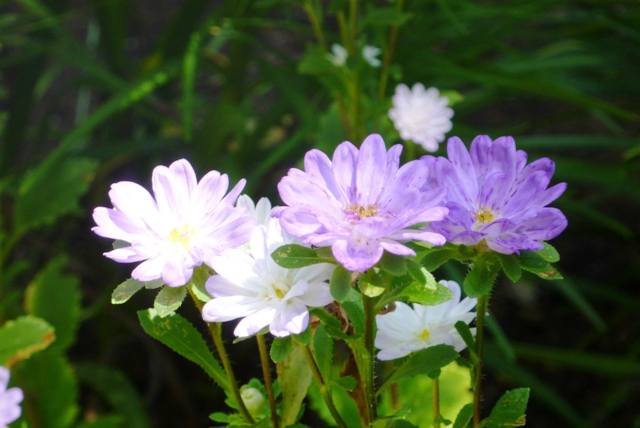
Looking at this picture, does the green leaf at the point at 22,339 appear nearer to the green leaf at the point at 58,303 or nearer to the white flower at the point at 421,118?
the green leaf at the point at 58,303

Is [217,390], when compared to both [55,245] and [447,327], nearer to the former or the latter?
[55,245]

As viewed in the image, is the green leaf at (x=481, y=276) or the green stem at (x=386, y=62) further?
the green stem at (x=386, y=62)

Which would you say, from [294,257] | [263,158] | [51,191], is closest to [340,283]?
[294,257]

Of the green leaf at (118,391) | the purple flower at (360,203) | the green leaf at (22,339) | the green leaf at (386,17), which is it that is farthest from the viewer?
the green leaf at (118,391)

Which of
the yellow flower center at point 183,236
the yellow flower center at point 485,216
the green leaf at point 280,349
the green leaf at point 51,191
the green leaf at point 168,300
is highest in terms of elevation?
the green leaf at point 51,191

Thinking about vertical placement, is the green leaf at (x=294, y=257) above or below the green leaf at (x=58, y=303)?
above

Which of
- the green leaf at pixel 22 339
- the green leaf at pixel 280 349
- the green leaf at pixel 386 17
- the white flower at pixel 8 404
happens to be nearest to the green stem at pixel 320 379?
the green leaf at pixel 280 349

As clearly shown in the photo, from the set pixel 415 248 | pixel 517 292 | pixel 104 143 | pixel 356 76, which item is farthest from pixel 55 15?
pixel 415 248

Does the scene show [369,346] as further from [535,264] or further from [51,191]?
[51,191]

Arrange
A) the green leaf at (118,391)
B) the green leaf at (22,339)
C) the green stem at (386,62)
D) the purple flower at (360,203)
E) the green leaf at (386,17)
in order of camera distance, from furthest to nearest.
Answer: the green leaf at (118,391), the green stem at (386,62), the green leaf at (386,17), the green leaf at (22,339), the purple flower at (360,203)
